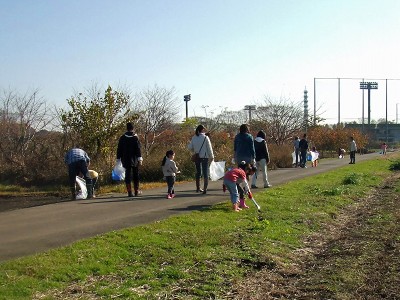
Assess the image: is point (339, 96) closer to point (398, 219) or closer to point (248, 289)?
point (398, 219)

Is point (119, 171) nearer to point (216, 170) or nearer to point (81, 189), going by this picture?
point (81, 189)

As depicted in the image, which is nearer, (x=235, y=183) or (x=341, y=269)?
(x=341, y=269)

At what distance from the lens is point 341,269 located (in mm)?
7520

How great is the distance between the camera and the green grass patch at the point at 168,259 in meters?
5.72

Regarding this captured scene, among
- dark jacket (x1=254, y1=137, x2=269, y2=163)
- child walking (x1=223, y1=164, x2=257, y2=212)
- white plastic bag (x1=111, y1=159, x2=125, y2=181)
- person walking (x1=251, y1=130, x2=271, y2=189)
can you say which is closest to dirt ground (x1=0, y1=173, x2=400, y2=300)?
child walking (x1=223, y1=164, x2=257, y2=212)

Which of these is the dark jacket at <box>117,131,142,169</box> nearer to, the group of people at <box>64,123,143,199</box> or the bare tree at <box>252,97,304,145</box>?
the group of people at <box>64,123,143,199</box>

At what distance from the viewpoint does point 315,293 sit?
255 inches

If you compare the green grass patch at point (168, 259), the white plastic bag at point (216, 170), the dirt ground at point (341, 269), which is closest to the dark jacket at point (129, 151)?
the green grass patch at point (168, 259)

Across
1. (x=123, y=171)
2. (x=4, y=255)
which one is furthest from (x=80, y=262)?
(x=123, y=171)

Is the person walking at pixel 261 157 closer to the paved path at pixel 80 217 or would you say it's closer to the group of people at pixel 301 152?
the paved path at pixel 80 217

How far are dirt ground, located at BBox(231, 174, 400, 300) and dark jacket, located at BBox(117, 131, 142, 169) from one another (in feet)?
15.7

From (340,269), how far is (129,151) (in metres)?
6.50

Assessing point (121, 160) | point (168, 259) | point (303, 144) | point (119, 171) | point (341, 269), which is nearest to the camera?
point (168, 259)

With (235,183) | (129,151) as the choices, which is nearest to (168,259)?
(235,183)
